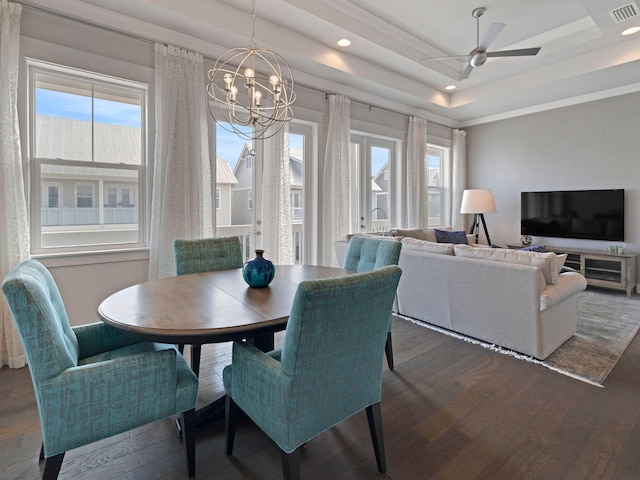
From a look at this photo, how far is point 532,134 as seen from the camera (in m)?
5.68

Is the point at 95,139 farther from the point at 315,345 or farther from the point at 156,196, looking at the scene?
the point at 315,345

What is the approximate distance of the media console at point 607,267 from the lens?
4.48 metres

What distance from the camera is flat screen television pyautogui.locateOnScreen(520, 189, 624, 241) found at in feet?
15.9

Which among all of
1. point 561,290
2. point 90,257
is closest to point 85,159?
point 90,257

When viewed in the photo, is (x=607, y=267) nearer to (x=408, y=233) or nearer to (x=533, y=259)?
(x=408, y=233)

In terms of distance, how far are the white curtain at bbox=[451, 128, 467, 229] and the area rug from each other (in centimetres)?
260

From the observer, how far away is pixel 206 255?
2588 millimetres

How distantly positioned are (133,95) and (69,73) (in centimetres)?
49

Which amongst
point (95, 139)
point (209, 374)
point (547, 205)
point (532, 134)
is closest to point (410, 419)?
point (209, 374)

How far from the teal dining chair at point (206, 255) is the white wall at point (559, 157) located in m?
5.16

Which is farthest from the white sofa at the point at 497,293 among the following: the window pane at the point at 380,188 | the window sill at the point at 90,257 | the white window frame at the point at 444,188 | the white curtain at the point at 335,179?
the white window frame at the point at 444,188

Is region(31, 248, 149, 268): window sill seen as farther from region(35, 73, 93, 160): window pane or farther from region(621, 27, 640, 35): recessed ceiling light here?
region(621, 27, 640, 35): recessed ceiling light

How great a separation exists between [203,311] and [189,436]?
538mm

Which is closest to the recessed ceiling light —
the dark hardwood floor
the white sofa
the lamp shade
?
the lamp shade
